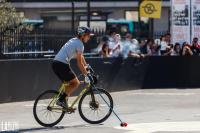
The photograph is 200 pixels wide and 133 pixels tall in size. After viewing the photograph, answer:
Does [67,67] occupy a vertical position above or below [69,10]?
below

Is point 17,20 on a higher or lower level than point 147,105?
higher

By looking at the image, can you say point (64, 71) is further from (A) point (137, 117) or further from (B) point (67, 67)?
(A) point (137, 117)

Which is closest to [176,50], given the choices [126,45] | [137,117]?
[126,45]

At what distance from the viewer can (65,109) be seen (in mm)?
12516

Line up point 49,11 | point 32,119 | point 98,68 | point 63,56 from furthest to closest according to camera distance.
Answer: point 49,11 < point 98,68 < point 32,119 < point 63,56

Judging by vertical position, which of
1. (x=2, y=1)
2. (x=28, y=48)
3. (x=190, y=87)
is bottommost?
(x=190, y=87)

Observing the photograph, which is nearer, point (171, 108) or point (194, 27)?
point (171, 108)

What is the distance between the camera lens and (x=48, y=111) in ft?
41.3

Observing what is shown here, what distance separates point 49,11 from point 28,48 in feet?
124

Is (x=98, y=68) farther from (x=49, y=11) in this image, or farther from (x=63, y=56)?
(x=49, y=11)

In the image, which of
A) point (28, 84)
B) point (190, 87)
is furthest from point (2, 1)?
point (190, 87)

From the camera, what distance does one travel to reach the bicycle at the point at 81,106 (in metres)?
12.5

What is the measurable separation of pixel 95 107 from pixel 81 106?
279 millimetres

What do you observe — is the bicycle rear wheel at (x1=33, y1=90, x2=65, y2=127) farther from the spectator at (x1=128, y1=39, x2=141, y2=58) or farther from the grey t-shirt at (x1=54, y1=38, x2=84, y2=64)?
the spectator at (x1=128, y1=39, x2=141, y2=58)
